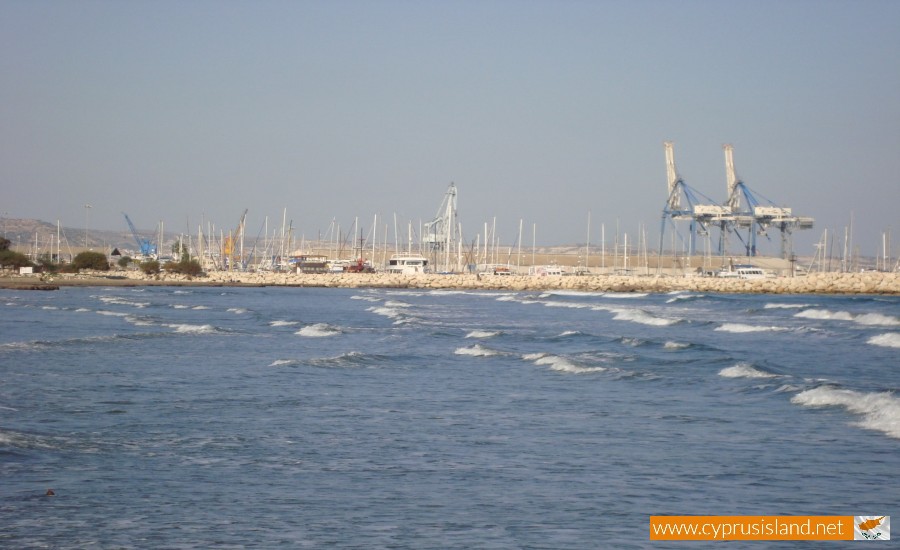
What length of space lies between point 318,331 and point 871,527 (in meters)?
26.0

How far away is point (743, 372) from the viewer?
810 inches

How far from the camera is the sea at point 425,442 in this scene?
8.73m

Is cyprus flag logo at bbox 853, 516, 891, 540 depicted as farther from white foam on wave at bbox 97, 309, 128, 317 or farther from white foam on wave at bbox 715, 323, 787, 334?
white foam on wave at bbox 97, 309, 128, 317

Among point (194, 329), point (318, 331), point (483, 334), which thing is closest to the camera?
point (483, 334)

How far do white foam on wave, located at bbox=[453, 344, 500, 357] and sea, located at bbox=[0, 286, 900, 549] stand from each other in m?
0.11

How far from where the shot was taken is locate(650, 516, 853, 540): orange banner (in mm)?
8383

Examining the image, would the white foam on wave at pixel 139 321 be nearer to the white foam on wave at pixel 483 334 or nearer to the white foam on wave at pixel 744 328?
the white foam on wave at pixel 483 334

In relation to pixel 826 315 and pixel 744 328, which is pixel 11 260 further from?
pixel 744 328

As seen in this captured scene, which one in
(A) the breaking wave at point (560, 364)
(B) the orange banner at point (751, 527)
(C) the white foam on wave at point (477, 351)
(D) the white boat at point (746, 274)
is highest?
(D) the white boat at point (746, 274)

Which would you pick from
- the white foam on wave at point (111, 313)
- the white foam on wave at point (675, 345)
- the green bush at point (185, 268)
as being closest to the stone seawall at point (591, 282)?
the green bush at point (185, 268)

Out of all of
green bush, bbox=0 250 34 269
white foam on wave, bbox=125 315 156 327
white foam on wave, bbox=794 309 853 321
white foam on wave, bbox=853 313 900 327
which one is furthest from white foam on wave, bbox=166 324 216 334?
green bush, bbox=0 250 34 269

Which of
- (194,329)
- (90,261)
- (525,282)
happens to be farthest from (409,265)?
(194,329)

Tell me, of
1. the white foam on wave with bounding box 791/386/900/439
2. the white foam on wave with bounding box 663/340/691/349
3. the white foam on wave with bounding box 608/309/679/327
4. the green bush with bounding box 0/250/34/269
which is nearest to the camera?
the white foam on wave with bounding box 791/386/900/439

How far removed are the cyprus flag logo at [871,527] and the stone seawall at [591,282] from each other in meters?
72.3
